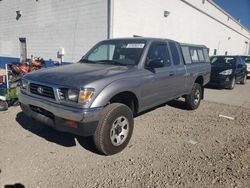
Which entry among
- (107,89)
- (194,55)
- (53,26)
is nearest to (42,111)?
(107,89)

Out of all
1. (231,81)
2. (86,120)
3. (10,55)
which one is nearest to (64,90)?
(86,120)

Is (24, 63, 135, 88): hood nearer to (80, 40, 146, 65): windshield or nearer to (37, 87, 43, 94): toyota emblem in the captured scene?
(37, 87, 43, 94): toyota emblem

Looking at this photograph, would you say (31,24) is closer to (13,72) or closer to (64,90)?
(13,72)

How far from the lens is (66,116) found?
309 cm

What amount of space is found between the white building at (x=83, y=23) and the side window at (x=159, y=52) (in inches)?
202

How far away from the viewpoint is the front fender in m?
3.14

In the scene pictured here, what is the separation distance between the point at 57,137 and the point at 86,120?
1.45 metres

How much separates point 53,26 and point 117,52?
8995 millimetres

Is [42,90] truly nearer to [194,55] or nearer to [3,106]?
[3,106]

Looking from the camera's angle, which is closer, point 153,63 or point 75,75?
point 75,75

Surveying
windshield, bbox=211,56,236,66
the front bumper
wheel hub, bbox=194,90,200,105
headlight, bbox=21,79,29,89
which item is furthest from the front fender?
windshield, bbox=211,56,236,66

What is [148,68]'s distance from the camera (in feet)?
13.6

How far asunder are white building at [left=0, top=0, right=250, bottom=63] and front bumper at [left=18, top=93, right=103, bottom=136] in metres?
6.73

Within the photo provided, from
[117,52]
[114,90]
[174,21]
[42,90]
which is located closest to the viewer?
[114,90]
